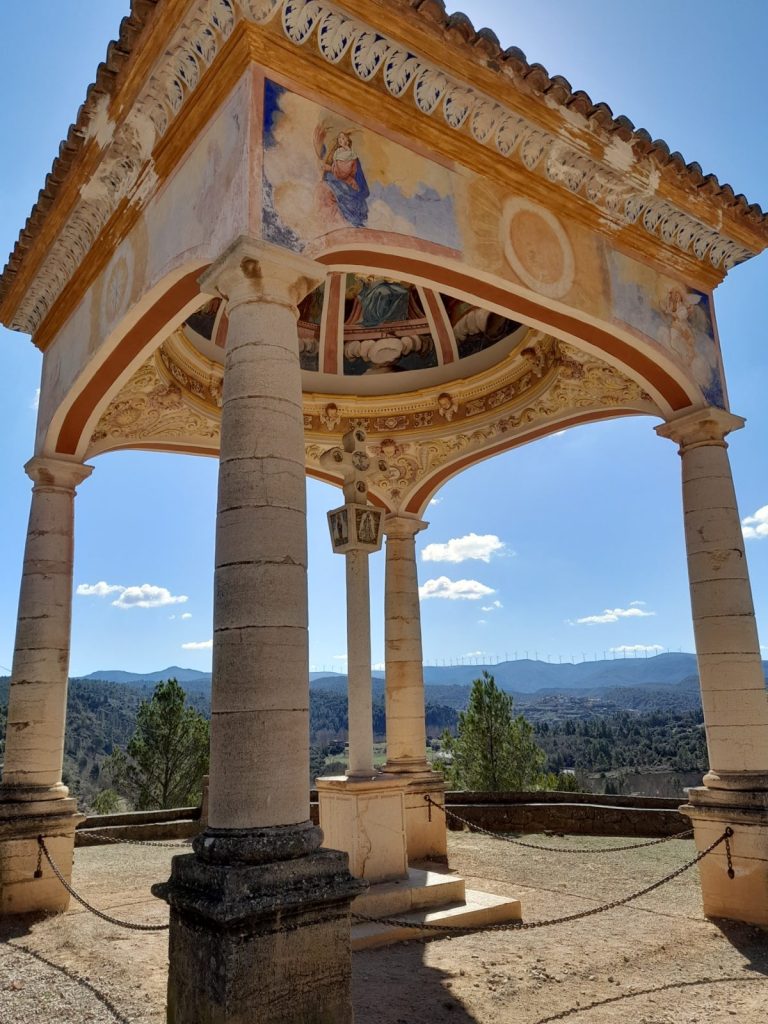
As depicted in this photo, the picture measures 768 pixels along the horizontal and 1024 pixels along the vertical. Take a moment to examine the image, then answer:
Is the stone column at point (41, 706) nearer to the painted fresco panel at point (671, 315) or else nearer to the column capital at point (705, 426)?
the painted fresco panel at point (671, 315)

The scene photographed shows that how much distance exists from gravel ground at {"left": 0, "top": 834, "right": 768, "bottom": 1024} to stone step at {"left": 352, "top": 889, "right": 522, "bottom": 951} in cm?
16

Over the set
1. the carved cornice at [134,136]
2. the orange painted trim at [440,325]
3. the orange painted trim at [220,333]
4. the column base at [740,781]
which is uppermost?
the orange painted trim at [440,325]

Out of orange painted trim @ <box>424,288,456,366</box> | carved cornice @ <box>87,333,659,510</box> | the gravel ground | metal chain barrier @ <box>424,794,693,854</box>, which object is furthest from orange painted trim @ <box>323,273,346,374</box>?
the gravel ground

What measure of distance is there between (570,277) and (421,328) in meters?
5.32

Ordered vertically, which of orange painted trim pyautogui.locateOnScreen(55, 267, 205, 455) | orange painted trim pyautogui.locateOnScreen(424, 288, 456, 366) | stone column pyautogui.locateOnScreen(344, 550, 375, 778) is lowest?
stone column pyautogui.locateOnScreen(344, 550, 375, 778)

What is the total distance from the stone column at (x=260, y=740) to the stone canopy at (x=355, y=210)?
2.83 feet

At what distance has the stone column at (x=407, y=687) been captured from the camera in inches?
459

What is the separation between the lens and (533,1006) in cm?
536

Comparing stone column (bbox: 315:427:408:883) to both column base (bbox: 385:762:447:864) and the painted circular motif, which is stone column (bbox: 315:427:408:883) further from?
the painted circular motif

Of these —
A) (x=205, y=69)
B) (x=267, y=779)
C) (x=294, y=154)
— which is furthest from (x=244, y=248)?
(x=267, y=779)

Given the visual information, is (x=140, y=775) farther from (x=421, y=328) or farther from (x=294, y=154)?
(x=294, y=154)

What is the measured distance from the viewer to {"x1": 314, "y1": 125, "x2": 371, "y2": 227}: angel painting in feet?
19.6

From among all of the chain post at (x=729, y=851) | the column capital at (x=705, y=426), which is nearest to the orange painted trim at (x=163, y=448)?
the column capital at (x=705, y=426)

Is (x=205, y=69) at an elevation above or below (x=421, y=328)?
below
